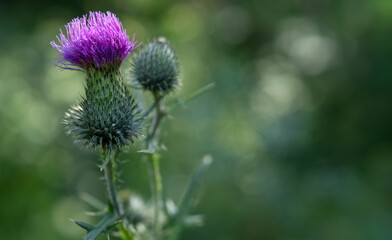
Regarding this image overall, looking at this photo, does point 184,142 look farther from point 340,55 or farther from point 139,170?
point 340,55

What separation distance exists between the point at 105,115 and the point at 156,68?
0.70 m

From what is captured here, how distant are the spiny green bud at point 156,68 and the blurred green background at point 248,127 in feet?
4.08

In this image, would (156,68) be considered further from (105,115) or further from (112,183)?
(112,183)

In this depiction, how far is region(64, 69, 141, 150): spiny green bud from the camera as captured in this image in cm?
225

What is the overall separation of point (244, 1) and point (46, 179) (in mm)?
4368

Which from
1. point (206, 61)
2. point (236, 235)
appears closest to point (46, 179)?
point (236, 235)

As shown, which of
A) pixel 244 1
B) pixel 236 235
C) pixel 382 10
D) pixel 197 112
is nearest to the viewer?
pixel 236 235

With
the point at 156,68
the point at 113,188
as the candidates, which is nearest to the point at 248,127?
the point at 156,68

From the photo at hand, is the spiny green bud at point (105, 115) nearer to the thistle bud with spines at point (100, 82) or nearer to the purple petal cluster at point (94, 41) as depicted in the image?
the thistle bud with spines at point (100, 82)

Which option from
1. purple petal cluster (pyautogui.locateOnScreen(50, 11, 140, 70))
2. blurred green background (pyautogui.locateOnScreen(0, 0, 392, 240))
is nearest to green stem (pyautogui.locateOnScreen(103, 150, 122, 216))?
purple petal cluster (pyautogui.locateOnScreen(50, 11, 140, 70))

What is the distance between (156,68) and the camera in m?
2.84

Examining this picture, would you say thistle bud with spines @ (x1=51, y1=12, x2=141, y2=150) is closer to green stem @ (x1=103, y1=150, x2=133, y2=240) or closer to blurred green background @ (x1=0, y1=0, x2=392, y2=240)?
green stem @ (x1=103, y1=150, x2=133, y2=240)

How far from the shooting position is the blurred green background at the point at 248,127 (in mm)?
4465

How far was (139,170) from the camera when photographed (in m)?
5.00
